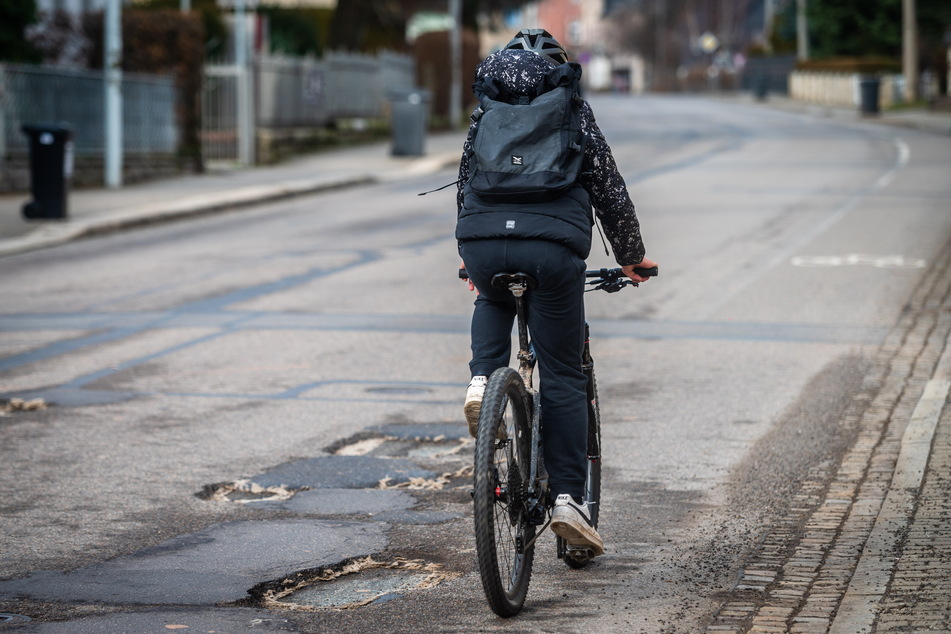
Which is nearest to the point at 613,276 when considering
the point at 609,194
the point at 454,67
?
the point at 609,194

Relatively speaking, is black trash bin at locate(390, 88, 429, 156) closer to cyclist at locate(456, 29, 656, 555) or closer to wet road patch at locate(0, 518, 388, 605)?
wet road patch at locate(0, 518, 388, 605)

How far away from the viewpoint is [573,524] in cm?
483

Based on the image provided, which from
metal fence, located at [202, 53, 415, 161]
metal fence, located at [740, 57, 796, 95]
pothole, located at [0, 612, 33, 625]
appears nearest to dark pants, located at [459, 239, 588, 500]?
pothole, located at [0, 612, 33, 625]

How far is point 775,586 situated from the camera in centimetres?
496

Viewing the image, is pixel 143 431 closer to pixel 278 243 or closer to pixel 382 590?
pixel 382 590

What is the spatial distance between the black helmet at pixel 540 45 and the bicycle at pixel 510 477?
0.72 metres

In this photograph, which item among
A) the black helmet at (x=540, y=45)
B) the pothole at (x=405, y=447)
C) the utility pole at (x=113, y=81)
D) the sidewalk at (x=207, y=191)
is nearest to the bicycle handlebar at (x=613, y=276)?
the black helmet at (x=540, y=45)

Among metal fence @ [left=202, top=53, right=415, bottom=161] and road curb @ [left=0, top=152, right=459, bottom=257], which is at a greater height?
metal fence @ [left=202, top=53, right=415, bottom=161]

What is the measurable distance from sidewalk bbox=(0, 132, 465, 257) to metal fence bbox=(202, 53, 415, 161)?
1.03 metres

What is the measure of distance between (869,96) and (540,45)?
1951 inches

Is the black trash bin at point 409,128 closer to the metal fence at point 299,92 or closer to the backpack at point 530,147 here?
the metal fence at point 299,92

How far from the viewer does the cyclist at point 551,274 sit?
184 inches

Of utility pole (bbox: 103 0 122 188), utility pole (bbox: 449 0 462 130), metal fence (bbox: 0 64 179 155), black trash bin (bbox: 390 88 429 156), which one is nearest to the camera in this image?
metal fence (bbox: 0 64 179 155)

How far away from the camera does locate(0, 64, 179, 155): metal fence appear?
70.5ft
